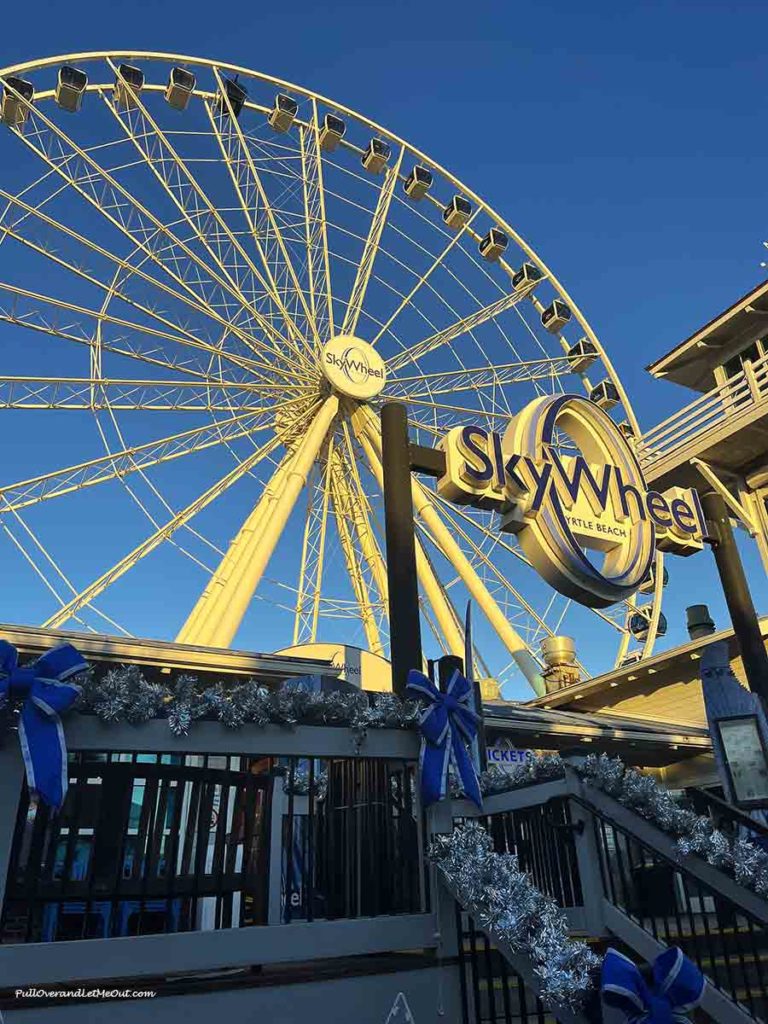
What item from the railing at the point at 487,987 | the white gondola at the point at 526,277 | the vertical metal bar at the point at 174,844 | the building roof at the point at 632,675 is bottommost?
the railing at the point at 487,987

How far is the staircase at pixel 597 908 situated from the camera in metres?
4.54

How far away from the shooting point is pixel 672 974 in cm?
367

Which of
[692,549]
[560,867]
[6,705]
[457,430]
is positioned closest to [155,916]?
[6,705]

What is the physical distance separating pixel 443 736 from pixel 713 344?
571 inches

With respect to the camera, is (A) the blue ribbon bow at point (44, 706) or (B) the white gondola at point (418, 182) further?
(B) the white gondola at point (418, 182)

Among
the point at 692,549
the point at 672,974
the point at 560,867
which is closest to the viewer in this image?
the point at 672,974

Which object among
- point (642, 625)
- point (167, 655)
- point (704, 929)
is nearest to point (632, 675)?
point (642, 625)

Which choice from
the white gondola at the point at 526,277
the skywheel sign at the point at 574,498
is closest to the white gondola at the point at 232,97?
the white gondola at the point at 526,277

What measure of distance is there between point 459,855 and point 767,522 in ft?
40.3

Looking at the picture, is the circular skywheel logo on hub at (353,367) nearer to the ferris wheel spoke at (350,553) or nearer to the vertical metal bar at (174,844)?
the ferris wheel spoke at (350,553)

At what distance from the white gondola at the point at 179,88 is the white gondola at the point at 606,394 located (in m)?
12.6

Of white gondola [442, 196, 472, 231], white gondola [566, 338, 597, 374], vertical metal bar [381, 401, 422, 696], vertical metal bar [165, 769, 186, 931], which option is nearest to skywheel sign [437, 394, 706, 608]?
vertical metal bar [381, 401, 422, 696]

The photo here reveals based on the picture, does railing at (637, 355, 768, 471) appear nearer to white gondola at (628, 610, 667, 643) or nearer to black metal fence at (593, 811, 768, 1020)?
white gondola at (628, 610, 667, 643)

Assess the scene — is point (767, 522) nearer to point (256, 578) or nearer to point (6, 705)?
point (256, 578)
